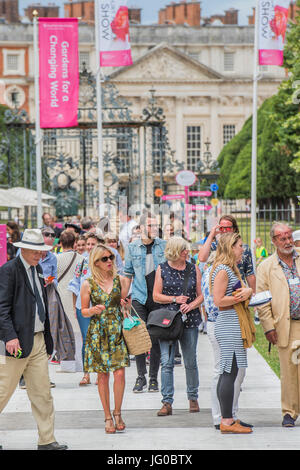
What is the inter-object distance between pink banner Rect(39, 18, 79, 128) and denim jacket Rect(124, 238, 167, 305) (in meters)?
10.1

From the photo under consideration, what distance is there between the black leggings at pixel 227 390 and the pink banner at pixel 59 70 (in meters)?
12.5

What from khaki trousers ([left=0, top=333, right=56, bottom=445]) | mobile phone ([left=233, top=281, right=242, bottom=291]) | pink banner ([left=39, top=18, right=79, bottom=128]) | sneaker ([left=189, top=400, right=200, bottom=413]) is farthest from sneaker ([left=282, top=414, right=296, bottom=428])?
pink banner ([left=39, top=18, right=79, bottom=128])

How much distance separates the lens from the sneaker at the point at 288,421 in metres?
7.22

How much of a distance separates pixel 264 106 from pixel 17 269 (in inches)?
1779

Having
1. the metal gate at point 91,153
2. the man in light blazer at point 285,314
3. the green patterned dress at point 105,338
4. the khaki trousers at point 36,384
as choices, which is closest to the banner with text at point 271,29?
the metal gate at point 91,153

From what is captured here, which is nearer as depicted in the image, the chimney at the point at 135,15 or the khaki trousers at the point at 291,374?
the khaki trousers at the point at 291,374

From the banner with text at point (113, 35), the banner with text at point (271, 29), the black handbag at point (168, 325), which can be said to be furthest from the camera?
the banner with text at point (271, 29)

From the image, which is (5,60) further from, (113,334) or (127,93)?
(113,334)

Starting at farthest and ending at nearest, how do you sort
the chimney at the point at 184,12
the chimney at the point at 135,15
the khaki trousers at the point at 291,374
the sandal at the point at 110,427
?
the chimney at the point at 184,12 → the chimney at the point at 135,15 → the khaki trousers at the point at 291,374 → the sandal at the point at 110,427

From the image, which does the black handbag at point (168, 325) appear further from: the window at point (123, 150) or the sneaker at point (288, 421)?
the window at point (123, 150)

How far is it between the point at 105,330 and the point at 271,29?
15.8m

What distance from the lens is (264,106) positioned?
166 ft

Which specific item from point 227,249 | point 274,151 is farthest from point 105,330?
point 274,151

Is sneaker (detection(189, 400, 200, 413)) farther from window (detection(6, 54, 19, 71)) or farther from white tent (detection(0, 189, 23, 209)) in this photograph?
window (detection(6, 54, 19, 71))
